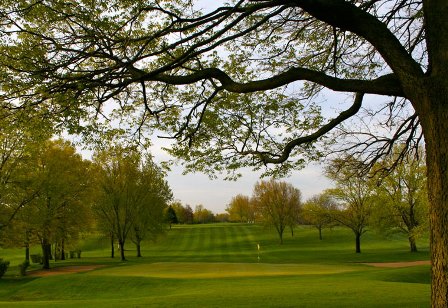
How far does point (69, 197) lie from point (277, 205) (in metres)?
34.4

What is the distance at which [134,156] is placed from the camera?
9.38m

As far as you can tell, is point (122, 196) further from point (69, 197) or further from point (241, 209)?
point (241, 209)

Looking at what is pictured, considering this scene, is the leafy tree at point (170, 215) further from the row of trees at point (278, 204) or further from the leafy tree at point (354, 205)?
the leafy tree at point (354, 205)

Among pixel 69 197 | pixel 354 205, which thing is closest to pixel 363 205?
pixel 354 205

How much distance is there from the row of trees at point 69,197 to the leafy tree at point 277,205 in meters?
16.7

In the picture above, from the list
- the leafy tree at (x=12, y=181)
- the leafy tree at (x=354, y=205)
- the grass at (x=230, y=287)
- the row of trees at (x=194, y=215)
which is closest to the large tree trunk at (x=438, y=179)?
the grass at (x=230, y=287)

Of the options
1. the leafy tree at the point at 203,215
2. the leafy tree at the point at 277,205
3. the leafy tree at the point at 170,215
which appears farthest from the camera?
the leafy tree at the point at 203,215

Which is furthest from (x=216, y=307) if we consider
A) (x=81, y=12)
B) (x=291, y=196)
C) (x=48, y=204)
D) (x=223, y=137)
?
(x=291, y=196)

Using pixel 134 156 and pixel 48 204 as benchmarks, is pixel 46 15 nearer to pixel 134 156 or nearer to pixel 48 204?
pixel 134 156

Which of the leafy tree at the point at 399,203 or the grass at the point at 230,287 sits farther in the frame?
the leafy tree at the point at 399,203

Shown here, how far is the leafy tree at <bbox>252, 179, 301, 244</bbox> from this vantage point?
62.0 metres

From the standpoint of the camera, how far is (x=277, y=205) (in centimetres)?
6175

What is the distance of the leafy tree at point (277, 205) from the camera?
62031mm

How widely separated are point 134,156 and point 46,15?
11.7ft
